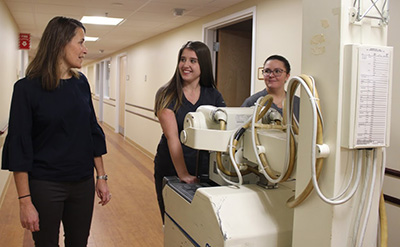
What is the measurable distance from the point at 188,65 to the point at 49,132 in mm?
688

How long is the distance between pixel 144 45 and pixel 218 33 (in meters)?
3.03

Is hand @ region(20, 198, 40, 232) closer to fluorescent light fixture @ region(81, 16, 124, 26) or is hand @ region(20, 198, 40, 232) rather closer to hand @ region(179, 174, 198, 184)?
hand @ region(179, 174, 198, 184)

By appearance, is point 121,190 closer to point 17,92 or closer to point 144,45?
point 17,92

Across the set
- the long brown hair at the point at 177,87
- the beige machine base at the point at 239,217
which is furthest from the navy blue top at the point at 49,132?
the beige machine base at the point at 239,217

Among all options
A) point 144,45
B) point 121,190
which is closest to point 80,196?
point 121,190

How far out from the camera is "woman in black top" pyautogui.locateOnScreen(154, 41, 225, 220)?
1.67 metres

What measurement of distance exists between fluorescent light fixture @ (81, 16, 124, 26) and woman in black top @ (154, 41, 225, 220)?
3359 mm

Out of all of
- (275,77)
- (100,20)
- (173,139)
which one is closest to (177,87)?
(173,139)

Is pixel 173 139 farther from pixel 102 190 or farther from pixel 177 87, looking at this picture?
pixel 102 190

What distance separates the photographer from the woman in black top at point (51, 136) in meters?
1.48

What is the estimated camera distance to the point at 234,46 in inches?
176

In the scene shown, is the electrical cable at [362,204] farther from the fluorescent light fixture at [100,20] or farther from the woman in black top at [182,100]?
the fluorescent light fixture at [100,20]

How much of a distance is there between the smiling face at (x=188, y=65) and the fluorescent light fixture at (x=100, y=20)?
336 centimetres

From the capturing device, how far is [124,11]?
4.29m
